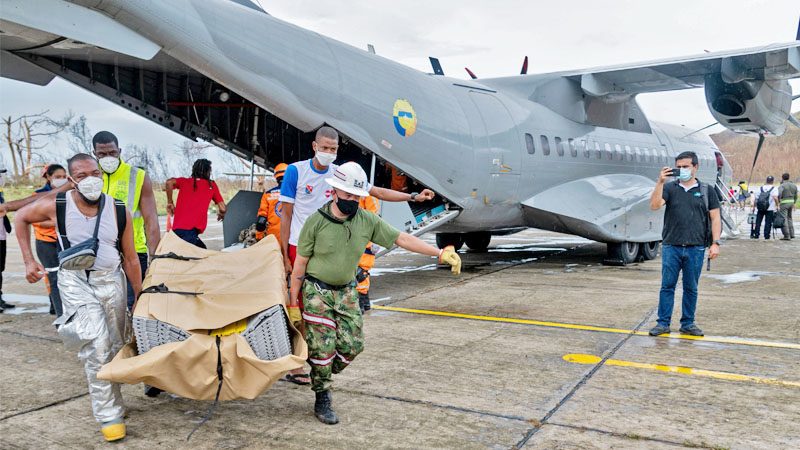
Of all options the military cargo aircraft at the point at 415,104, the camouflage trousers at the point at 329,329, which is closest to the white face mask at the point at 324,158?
the camouflage trousers at the point at 329,329

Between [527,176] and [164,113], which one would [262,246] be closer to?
[164,113]

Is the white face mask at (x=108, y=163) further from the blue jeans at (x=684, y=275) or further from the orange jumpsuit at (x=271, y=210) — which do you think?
the blue jeans at (x=684, y=275)

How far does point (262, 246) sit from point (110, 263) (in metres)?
1.02

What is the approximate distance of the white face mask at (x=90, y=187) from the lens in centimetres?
411

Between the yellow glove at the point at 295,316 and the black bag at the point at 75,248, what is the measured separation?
1285 millimetres

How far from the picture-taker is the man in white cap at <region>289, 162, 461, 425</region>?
14.0 feet

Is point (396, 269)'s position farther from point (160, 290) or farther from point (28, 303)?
point (160, 290)

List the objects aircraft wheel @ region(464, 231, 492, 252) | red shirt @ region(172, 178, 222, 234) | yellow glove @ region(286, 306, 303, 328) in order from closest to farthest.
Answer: yellow glove @ region(286, 306, 303, 328), red shirt @ region(172, 178, 222, 234), aircraft wheel @ region(464, 231, 492, 252)

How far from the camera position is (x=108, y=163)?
5.41m

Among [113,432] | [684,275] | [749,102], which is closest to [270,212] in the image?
[113,432]

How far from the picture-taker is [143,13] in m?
6.34

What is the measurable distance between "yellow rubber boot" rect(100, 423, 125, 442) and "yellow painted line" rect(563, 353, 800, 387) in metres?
3.69

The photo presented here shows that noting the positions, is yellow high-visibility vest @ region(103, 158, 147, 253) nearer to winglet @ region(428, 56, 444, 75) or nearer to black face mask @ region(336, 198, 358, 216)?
black face mask @ region(336, 198, 358, 216)

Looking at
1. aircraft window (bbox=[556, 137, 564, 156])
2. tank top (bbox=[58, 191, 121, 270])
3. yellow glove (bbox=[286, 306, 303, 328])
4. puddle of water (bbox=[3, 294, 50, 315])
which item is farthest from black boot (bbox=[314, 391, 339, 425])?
aircraft window (bbox=[556, 137, 564, 156])
